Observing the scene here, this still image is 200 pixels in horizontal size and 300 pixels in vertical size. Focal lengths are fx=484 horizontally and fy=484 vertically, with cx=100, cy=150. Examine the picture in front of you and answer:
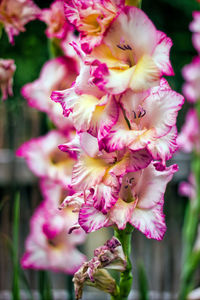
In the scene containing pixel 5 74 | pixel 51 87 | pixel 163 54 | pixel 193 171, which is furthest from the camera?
pixel 193 171

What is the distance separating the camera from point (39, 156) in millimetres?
727

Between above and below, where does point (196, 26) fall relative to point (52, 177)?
above

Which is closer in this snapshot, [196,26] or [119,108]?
[119,108]

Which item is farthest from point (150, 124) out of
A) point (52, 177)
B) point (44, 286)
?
point (44, 286)

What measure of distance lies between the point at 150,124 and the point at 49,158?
0.38 metres

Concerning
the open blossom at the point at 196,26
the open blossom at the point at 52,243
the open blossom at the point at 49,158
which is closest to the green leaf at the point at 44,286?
the open blossom at the point at 52,243

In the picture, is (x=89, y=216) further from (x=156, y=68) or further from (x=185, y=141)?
(x=185, y=141)

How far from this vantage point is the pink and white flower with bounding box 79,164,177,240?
0.36 metres

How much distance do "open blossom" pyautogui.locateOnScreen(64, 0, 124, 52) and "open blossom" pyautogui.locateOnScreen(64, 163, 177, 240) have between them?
10cm

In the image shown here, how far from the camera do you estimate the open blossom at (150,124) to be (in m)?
0.34

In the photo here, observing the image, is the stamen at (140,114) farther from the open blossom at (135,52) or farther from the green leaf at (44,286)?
the green leaf at (44,286)

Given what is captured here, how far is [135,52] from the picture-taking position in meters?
0.36

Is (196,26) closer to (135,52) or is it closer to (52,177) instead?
(52,177)

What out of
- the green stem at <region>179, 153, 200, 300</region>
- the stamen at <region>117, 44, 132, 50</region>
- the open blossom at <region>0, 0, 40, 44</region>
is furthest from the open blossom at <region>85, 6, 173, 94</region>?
the green stem at <region>179, 153, 200, 300</region>
